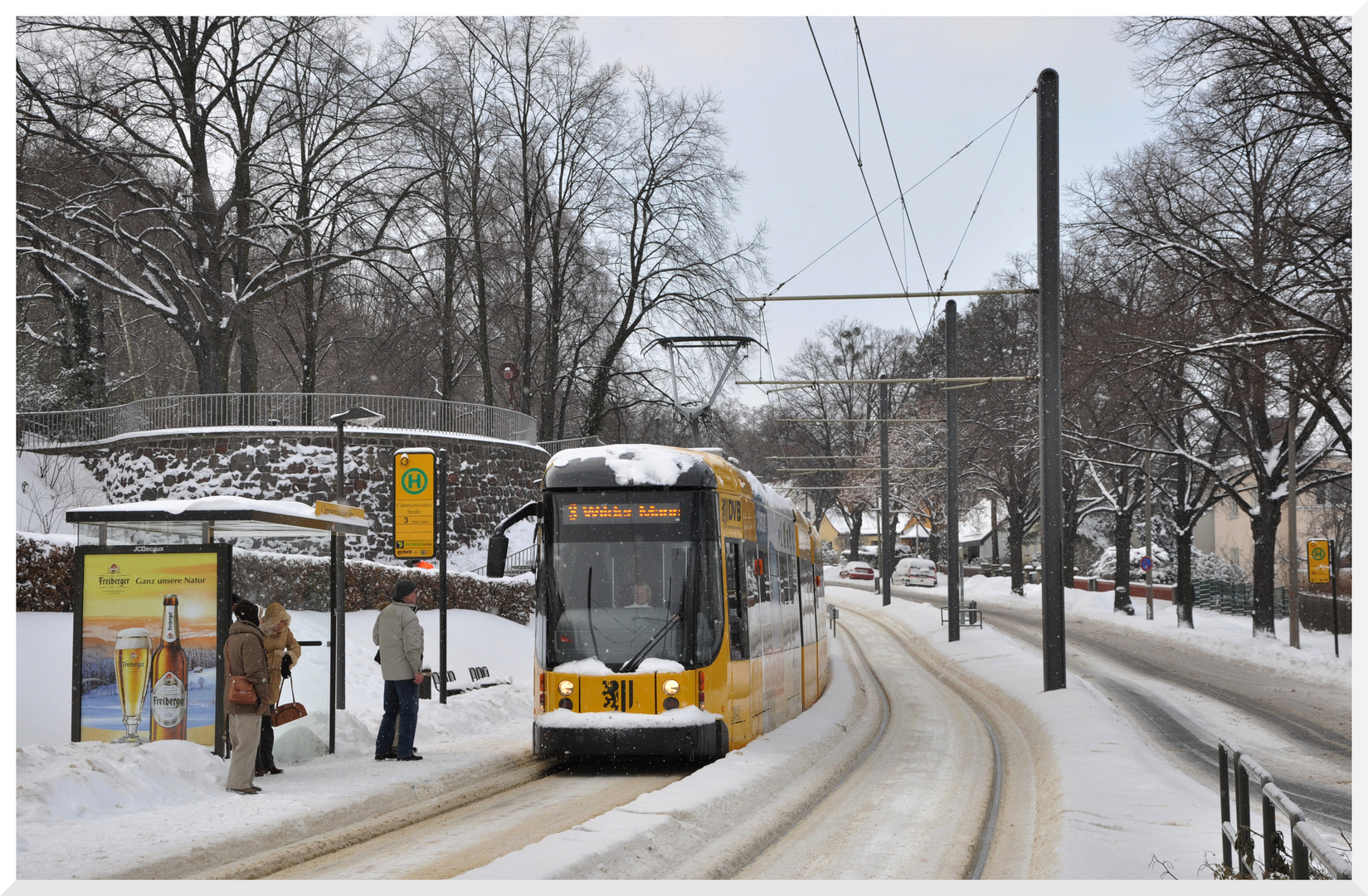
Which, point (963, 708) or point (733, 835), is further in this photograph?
point (963, 708)

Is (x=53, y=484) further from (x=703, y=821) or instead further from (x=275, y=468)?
(x=703, y=821)

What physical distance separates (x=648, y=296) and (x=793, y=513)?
72.6 ft

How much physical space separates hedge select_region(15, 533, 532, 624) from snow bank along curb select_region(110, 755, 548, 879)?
528 cm

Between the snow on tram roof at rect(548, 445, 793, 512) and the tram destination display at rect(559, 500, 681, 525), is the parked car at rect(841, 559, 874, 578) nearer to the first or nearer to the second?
the snow on tram roof at rect(548, 445, 793, 512)

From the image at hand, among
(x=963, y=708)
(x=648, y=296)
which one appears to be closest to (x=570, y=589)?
(x=963, y=708)

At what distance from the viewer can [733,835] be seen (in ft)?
25.9

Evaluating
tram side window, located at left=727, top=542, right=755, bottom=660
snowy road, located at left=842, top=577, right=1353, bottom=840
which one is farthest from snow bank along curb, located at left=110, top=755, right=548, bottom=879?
snowy road, located at left=842, top=577, right=1353, bottom=840

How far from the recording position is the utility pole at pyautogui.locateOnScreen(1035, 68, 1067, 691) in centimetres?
1595

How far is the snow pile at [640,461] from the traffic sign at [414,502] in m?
7.52

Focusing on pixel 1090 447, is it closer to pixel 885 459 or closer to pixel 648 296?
pixel 885 459

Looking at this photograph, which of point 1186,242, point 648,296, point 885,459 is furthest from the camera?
point 885,459

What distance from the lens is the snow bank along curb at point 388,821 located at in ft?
22.2

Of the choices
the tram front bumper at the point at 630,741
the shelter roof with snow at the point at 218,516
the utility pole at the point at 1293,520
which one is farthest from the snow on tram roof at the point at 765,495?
the utility pole at the point at 1293,520

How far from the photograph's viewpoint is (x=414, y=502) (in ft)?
62.1
